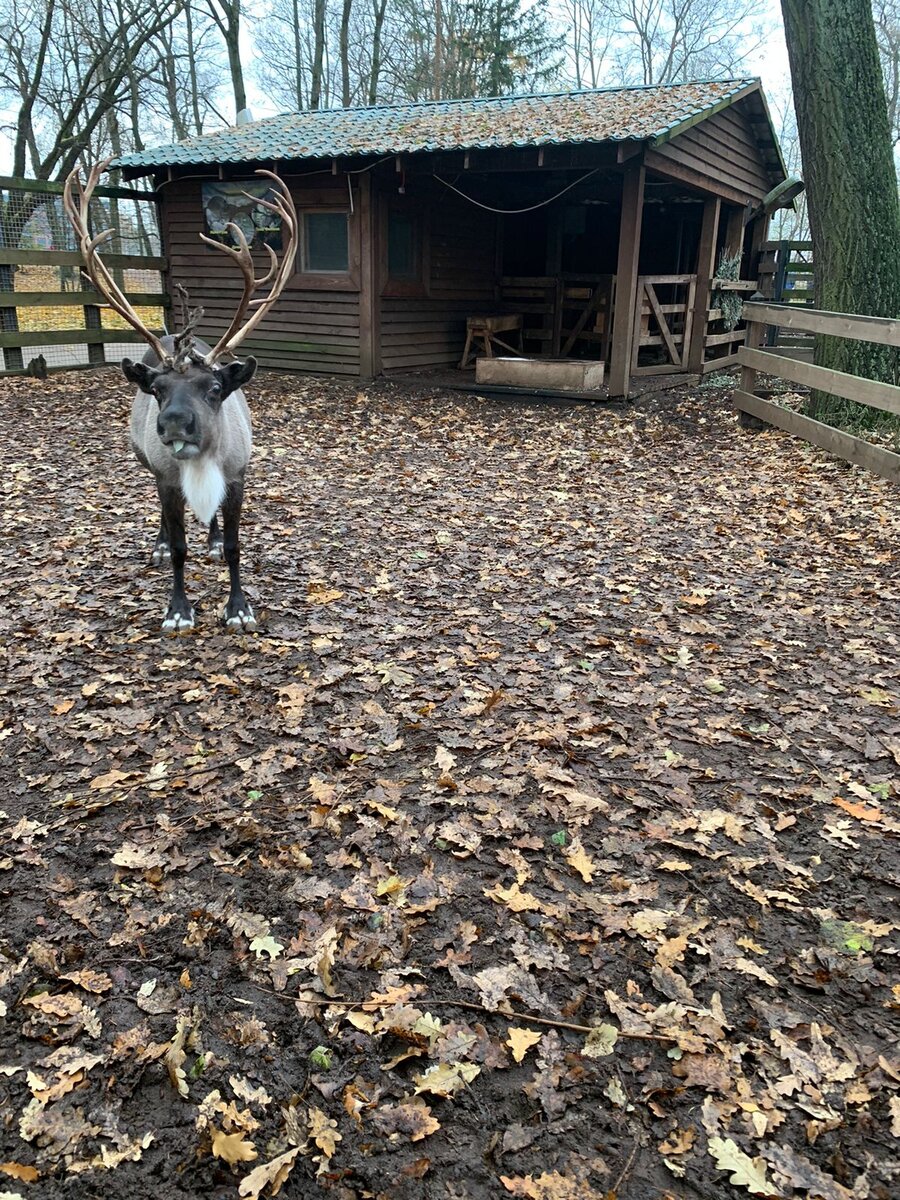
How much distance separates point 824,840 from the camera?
330 cm

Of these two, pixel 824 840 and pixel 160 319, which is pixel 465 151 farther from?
pixel 824 840

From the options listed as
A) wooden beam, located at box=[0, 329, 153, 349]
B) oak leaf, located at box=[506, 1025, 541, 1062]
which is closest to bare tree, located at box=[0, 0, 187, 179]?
wooden beam, located at box=[0, 329, 153, 349]

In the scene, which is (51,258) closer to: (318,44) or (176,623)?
(176,623)

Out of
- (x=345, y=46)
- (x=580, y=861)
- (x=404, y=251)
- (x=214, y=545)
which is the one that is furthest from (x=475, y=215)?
(x=345, y=46)

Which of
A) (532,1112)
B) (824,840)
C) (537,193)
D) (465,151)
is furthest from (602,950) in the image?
(537,193)

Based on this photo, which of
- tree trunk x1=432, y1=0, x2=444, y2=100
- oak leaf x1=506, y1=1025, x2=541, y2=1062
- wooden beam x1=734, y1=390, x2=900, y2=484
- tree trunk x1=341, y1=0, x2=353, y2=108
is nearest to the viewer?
oak leaf x1=506, y1=1025, x2=541, y2=1062

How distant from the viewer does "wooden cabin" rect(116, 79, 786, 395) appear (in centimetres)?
1230

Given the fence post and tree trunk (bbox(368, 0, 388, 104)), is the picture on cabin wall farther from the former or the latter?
tree trunk (bbox(368, 0, 388, 104))

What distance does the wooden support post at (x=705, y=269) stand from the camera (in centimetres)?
1405

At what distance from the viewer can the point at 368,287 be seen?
13.7 m

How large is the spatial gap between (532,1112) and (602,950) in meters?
0.62

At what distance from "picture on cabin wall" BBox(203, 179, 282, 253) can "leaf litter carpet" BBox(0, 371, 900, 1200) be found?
9.53m

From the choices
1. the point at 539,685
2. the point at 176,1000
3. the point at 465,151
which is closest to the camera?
the point at 176,1000

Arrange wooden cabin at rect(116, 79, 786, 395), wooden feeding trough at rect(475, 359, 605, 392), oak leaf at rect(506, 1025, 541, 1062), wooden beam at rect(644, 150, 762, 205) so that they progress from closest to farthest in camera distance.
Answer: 1. oak leaf at rect(506, 1025, 541, 1062)
2. wooden beam at rect(644, 150, 762, 205)
3. wooden cabin at rect(116, 79, 786, 395)
4. wooden feeding trough at rect(475, 359, 605, 392)
